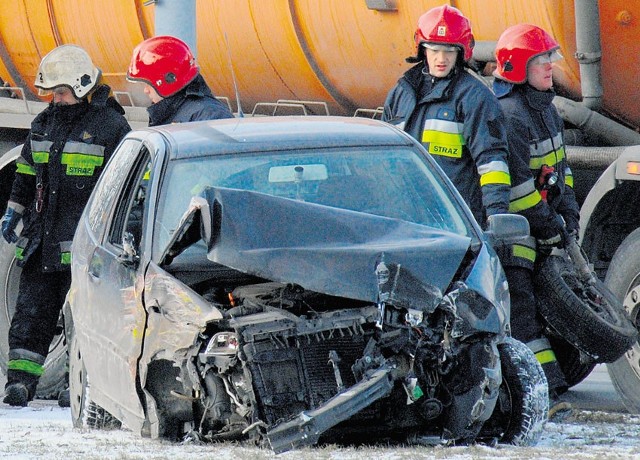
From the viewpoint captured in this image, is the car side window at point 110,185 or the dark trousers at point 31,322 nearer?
the car side window at point 110,185

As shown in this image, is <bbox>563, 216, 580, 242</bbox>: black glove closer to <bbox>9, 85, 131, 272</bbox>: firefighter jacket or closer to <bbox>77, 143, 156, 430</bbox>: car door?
<bbox>77, 143, 156, 430</bbox>: car door

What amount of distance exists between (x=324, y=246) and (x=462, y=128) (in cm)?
212

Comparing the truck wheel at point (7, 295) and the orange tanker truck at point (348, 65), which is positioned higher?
the orange tanker truck at point (348, 65)

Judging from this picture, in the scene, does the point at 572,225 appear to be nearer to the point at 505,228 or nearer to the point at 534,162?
the point at 534,162

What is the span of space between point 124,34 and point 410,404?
6274 mm

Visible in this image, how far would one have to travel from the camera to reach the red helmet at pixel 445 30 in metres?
7.84

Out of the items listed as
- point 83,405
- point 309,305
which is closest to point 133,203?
point 83,405

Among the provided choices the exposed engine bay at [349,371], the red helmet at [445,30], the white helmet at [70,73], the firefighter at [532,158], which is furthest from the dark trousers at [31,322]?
the exposed engine bay at [349,371]

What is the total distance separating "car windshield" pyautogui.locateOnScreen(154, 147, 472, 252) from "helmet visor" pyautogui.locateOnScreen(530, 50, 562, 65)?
1.49 meters

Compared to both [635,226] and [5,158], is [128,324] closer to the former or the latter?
[635,226]

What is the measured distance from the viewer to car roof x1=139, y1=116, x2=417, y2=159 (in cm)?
664

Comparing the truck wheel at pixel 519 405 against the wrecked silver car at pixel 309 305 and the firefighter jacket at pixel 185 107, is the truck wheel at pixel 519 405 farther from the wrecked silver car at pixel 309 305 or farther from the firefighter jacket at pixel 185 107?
the firefighter jacket at pixel 185 107

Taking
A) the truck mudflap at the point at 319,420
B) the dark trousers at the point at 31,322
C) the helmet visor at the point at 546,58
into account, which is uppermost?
the helmet visor at the point at 546,58

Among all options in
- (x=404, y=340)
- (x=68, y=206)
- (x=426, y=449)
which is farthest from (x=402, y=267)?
(x=68, y=206)
